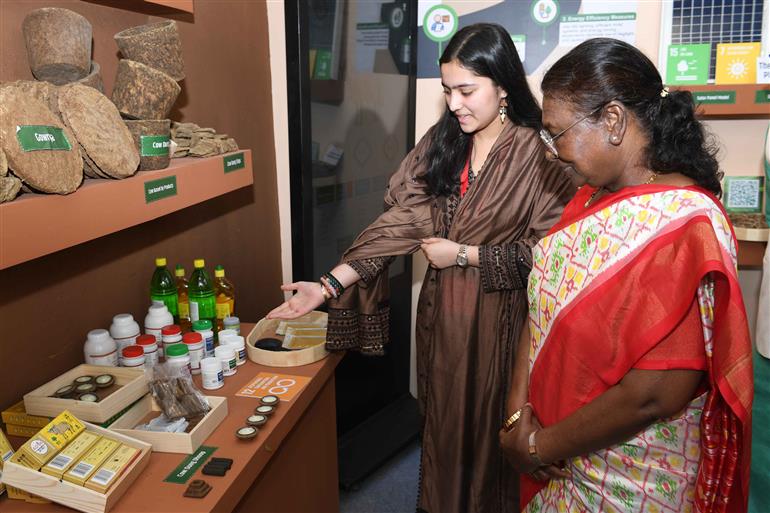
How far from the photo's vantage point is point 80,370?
4.80 ft

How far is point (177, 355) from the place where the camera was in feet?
5.05

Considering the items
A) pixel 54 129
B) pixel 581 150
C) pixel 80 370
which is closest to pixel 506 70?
pixel 581 150

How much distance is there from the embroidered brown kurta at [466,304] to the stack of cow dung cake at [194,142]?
0.50m

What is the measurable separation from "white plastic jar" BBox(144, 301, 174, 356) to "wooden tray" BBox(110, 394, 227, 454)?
9.5 inches

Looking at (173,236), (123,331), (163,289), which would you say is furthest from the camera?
(173,236)

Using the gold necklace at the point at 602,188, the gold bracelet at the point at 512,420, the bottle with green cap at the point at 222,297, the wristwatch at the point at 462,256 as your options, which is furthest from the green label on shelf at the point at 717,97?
the bottle with green cap at the point at 222,297

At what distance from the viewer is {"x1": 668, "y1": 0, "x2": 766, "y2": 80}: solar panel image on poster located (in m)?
2.22

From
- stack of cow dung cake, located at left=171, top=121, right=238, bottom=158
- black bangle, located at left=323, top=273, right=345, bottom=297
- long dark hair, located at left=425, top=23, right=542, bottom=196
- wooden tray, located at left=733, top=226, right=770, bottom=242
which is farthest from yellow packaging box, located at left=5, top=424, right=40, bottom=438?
wooden tray, located at left=733, top=226, right=770, bottom=242

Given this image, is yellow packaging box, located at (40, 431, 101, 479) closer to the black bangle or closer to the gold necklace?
the black bangle

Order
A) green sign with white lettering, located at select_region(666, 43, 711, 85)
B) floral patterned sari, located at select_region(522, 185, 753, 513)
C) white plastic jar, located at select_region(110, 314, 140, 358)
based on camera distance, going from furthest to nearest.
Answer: green sign with white lettering, located at select_region(666, 43, 711, 85) → white plastic jar, located at select_region(110, 314, 140, 358) → floral patterned sari, located at select_region(522, 185, 753, 513)

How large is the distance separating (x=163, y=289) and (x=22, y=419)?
21.3 inches

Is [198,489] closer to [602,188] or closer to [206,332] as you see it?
[206,332]

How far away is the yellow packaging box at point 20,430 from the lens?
4.35 feet

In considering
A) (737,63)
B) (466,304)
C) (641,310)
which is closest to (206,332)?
(466,304)
